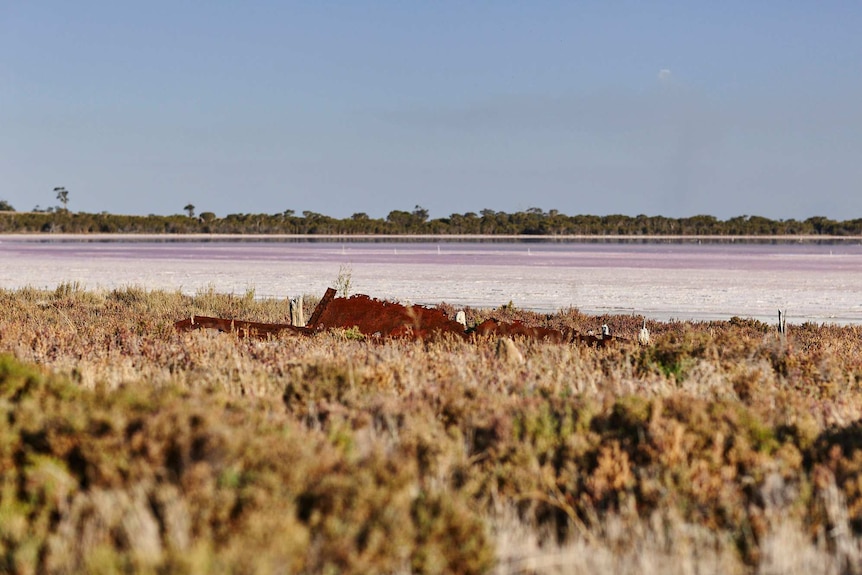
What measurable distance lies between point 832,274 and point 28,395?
3397 centimetres

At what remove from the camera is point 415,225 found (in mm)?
126000

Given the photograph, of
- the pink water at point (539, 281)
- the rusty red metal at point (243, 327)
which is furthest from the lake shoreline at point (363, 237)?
the rusty red metal at point (243, 327)

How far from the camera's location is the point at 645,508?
4.17 meters

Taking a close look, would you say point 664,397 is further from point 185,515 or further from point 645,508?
point 185,515

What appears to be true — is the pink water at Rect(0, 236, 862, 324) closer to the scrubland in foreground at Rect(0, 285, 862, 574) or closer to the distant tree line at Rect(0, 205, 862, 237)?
the scrubland in foreground at Rect(0, 285, 862, 574)

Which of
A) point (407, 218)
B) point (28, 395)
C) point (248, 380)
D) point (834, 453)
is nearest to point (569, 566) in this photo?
point (834, 453)

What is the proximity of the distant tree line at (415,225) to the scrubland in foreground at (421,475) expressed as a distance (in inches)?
4468

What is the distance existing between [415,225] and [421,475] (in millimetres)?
122032

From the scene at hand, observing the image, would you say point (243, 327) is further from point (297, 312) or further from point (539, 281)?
point (539, 281)

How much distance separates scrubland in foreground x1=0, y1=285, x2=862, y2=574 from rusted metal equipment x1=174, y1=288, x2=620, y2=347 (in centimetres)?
321

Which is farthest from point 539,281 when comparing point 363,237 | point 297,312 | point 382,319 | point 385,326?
point 363,237

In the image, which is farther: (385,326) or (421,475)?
(385,326)

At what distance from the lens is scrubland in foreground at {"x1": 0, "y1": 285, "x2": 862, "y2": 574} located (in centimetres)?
326

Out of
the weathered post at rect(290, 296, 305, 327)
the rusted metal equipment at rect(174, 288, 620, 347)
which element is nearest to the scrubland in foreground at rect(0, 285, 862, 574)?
the rusted metal equipment at rect(174, 288, 620, 347)
